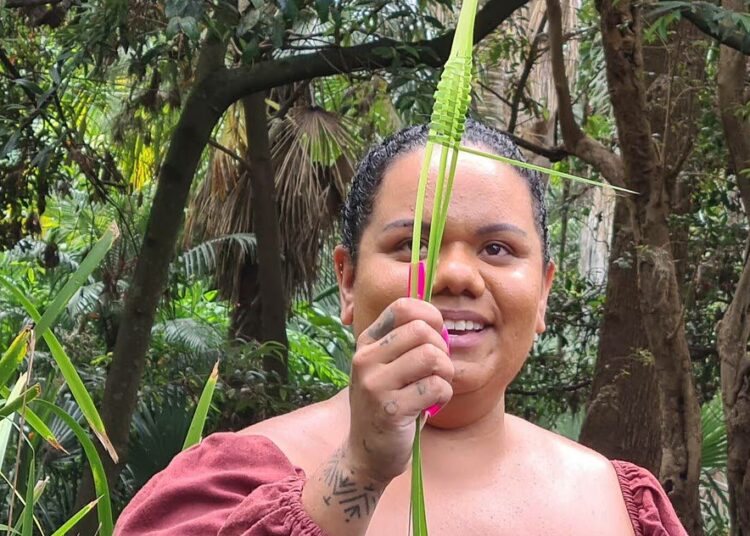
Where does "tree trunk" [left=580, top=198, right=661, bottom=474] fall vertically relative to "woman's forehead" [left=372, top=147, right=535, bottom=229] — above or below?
below

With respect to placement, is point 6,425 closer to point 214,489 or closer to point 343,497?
point 214,489

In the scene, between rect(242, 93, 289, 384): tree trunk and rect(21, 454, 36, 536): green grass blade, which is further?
rect(242, 93, 289, 384): tree trunk

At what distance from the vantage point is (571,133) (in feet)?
13.8

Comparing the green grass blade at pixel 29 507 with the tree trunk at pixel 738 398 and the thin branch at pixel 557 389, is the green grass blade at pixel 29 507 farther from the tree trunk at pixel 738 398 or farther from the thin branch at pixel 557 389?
the thin branch at pixel 557 389

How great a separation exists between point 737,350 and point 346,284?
7.80 feet

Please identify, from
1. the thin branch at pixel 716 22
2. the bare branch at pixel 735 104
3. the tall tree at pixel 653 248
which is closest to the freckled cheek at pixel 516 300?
the thin branch at pixel 716 22

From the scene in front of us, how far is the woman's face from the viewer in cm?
146

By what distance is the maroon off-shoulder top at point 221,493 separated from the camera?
1.33 m

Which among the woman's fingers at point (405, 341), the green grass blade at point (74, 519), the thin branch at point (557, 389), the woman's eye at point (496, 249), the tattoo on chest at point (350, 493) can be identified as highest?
the woman's eye at point (496, 249)

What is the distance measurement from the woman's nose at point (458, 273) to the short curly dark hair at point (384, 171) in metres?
0.17

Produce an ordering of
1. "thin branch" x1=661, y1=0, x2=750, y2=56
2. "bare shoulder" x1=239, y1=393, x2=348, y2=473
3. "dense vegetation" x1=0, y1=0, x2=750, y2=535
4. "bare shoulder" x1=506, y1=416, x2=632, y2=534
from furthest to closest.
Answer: "dense vegetation" x1=0, y1=0, x2=750, y2=535
"thin branch" x1=661, y1=0, x2=750, y2=56
"bare shoulder" x1=506, y1=416, x2=632, y2=534
"bare shoulder" x1=239, y1=393, x2=348, y2=473

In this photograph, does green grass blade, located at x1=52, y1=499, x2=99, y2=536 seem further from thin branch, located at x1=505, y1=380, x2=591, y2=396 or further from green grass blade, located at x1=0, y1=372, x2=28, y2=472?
thin branch, located at x1=505, y1=380, x2=591, y2=396

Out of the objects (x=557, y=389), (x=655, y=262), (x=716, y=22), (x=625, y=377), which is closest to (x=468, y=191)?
(x=716, y=22)

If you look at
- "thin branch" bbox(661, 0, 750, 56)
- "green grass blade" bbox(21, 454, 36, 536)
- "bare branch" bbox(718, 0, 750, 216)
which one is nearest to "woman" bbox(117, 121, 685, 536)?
"green grass blade" bbox(21, 454, 36, 536)
